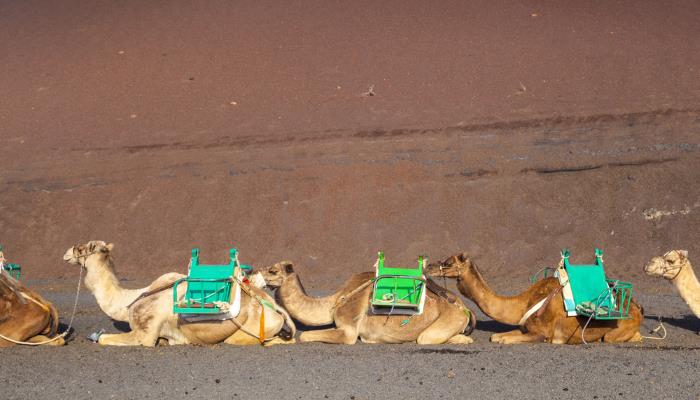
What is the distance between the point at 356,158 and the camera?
2547cm

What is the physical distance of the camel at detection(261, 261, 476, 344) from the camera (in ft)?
36.3

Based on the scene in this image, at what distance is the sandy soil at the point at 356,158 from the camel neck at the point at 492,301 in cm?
53

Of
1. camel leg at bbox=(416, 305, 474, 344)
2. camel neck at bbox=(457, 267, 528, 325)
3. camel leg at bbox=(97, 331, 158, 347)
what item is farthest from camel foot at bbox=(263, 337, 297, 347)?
camel neck at bbox=(457, 267, 528, 325)

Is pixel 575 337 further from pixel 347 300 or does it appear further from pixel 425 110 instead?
pixel 425 110

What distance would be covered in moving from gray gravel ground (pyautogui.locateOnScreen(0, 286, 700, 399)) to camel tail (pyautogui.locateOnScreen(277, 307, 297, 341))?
338mm

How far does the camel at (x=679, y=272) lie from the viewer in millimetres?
11766

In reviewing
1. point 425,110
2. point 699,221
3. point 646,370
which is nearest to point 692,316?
point 646,370

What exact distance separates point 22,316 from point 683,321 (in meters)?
8.91

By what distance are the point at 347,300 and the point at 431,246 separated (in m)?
9.56

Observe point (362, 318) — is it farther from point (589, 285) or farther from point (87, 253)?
point (87, 253)

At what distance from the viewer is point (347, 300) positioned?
37.1 feet

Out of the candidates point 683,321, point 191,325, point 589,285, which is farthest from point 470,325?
point 683,321

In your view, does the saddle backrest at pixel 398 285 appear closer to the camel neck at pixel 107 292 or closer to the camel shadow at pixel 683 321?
the camel neck at pixel 107 292

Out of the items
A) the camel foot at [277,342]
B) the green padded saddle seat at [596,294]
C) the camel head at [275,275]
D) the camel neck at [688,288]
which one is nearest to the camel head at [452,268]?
the green padded saddle seat at [596,294]
